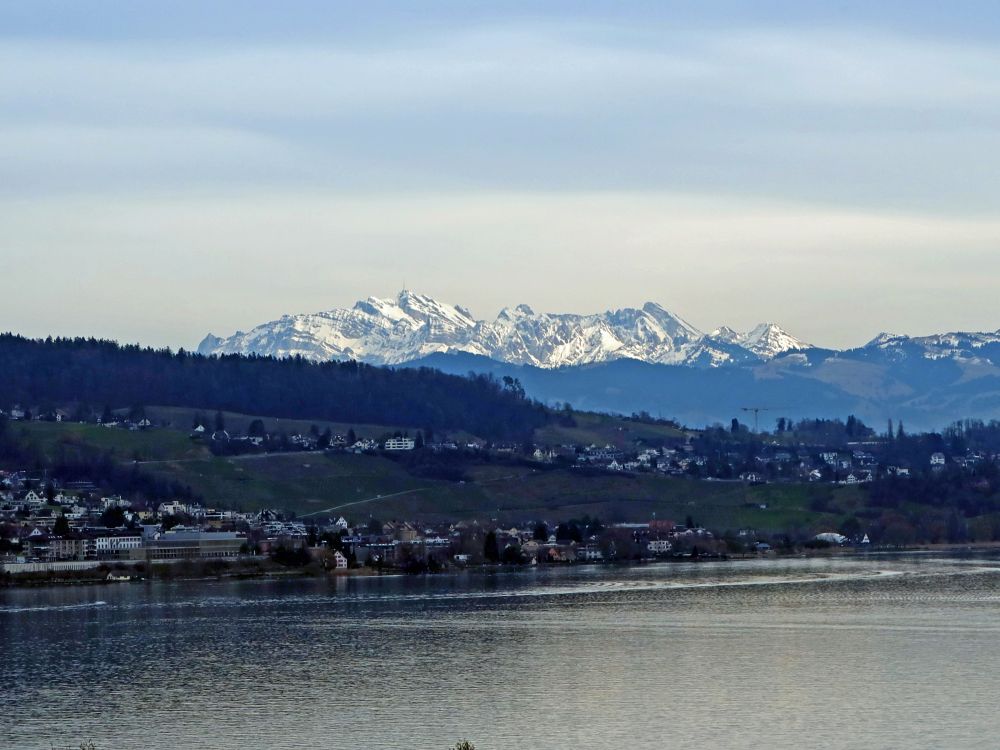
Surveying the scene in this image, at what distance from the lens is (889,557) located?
136125 mm

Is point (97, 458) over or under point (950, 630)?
over

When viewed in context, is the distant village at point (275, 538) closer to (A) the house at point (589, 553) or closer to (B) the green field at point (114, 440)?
(A) the house at point (589, 553)

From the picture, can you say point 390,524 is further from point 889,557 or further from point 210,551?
point 889,557

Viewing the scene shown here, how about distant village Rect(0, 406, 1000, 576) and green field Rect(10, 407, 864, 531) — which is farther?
green field Rect(10, 407, 864, 531)

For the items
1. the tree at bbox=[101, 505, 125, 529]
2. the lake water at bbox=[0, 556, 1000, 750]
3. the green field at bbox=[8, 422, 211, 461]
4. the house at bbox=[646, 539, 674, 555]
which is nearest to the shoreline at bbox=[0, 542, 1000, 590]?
the house at bbox=[646, 539, 674, 555]

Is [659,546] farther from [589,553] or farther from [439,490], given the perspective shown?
[439,490]

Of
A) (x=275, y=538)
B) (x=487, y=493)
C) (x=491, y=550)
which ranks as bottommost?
(x=491, y=550)

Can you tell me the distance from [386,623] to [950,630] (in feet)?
75.6

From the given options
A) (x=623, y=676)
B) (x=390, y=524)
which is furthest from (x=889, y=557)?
(x=623, y=676)

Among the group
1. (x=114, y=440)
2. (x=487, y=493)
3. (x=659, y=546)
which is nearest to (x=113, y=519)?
(x=659, y=546)

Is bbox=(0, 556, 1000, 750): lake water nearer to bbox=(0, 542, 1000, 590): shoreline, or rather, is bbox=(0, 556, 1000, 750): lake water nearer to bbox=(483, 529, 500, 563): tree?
bbox=(0, 542, 1000, 590): shoreline

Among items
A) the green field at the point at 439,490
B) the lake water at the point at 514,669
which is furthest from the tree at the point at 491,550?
the lake water at the point at 514,669

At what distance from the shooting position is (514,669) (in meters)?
58.8

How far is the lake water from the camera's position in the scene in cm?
4684
